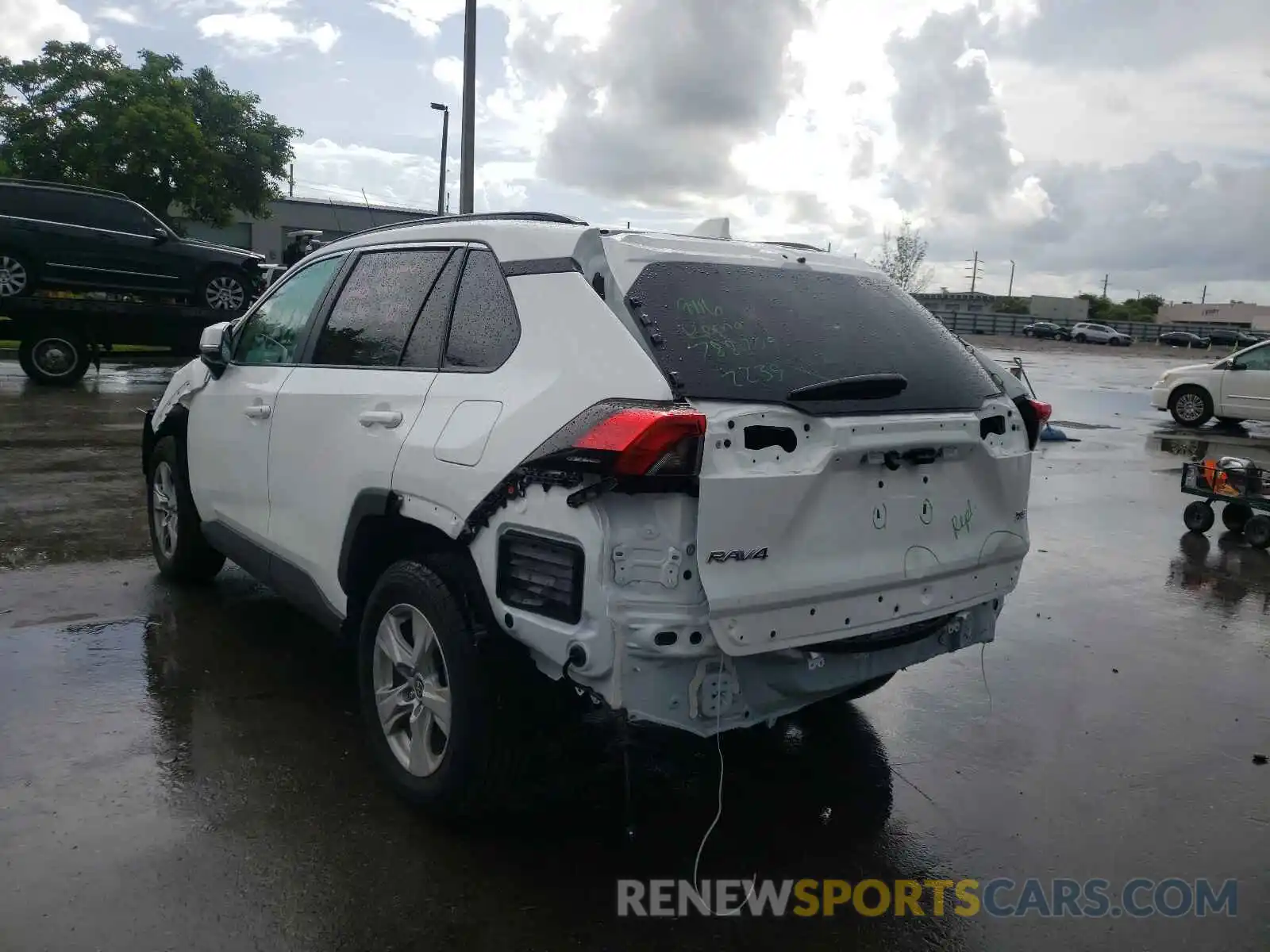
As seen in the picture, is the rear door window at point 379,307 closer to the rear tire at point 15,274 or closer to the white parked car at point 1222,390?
the rear tire at point 15,274

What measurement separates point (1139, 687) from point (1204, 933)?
2125mm

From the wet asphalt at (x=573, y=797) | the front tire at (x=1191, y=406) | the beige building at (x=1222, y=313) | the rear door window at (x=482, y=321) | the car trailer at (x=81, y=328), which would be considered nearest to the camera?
the wet asphalt at (x=573, y=797)

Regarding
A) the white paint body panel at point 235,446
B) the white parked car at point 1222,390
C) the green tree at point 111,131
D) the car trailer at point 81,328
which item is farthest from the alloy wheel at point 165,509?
the green tree at point 111,131

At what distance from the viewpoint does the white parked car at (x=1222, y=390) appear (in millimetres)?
16203

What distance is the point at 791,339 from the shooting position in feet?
10.5

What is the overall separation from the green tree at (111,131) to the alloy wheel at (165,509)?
3308 centimetres

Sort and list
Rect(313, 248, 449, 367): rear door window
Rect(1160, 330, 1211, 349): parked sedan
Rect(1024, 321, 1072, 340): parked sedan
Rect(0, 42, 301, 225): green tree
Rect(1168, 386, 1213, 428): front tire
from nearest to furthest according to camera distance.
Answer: Rect(313, 248, 449, 367): rear door window
Rect(1168, 386, 1213, 428): front tire
Rect(0, 42, 301, 225): green tree
Rect(1160, 330, 1211, 349): parked sedan
Rect(1024, 321, 1072, 340): parked sedan

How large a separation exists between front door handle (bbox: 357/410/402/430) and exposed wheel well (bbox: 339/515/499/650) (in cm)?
29

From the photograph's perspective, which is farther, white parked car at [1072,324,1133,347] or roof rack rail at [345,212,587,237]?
white parked car at [1072,324,1133,347]

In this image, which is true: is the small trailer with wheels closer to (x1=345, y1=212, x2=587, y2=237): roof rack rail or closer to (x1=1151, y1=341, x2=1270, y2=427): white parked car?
(x1=345, y1=212, x2=587, y2=237): roof rack rail

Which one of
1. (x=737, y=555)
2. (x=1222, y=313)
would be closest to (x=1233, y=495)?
(x=737, y=555)

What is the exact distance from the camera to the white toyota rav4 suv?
2.76 meters

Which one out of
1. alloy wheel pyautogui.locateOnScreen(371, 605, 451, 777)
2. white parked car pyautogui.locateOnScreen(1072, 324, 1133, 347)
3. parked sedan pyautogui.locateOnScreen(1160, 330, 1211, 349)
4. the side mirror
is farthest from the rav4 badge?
parked sedan pyautogui.locateOnScreen(1160, 330, 1211, 349)

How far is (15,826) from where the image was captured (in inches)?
129
